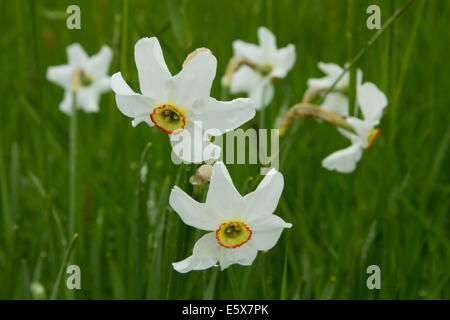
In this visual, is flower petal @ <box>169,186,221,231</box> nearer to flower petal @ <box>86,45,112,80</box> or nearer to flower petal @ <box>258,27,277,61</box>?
flower petal @ <box>258,27,277,61</box>

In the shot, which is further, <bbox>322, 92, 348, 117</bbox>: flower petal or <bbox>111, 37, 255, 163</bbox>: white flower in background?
<bbox>322, 92, 348, 117</bbox>: flower petal

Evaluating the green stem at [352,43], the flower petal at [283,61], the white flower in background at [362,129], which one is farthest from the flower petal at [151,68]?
the flower petal at [283,61]

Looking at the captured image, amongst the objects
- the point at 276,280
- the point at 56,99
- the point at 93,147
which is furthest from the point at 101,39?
the point at 276,280

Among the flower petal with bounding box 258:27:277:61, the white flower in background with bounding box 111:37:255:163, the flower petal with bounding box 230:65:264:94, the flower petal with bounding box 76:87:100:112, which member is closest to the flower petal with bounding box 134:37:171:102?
the white flower in background with bounding box 111:37:255:163

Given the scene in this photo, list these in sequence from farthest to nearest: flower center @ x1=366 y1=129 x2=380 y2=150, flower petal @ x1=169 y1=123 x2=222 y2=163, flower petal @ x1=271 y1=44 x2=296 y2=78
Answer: flower petal @ x1=271 y1=44 x2=296 y2=78
flower center @ x1=366 y1=129 x2=380 y2=150
flower petal @ x1=169 y1=123 x2=222 y2=163

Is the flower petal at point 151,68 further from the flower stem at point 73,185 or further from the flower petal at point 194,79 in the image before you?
the flower stem at point 73,185

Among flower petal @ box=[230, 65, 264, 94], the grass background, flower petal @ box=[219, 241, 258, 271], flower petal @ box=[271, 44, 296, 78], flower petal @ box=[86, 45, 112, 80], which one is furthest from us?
flower petal @ box=[86, 45, 112, 80]
